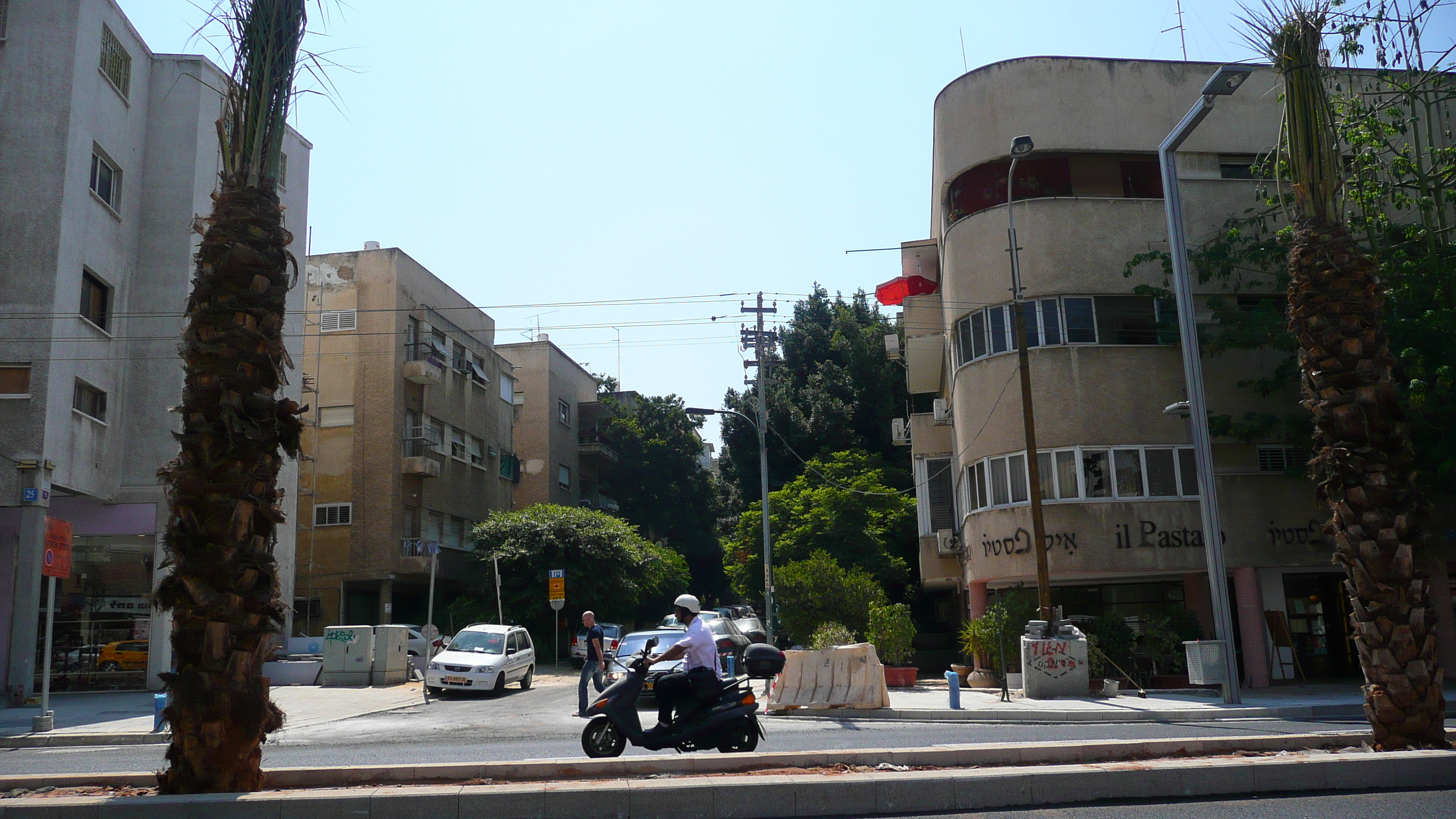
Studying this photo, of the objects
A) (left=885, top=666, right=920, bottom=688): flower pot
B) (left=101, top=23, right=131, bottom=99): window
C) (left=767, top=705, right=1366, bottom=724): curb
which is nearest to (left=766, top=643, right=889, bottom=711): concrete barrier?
(left=767, top=705, right=1366, bottom=724): curb

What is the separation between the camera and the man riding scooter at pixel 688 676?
9.21m

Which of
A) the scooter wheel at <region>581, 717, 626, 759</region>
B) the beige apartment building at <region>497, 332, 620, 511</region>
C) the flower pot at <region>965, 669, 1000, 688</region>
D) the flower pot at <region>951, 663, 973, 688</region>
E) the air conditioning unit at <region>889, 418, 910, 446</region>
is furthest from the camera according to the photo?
the beige apartment building at <region>497, 332, 620, 511</region>

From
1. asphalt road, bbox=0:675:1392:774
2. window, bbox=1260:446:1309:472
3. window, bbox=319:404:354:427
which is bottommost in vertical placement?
asphalt road, bbox=0:675:1392:774

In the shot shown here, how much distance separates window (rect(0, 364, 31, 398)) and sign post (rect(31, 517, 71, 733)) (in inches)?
116

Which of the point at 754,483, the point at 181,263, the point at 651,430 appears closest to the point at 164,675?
the point at 181,263

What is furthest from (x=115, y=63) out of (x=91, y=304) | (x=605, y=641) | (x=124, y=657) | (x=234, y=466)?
(x=234, y=466)

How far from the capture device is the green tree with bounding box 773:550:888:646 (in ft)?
85.4

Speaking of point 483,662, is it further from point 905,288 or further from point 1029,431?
point 905,288

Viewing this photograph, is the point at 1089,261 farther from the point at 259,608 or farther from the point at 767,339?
the point at 259,608

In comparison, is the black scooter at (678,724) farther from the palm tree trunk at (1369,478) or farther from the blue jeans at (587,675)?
the blue jeans at (587,675)

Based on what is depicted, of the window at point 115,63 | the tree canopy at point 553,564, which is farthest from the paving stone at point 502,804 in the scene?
the tree canopy at point 553,564

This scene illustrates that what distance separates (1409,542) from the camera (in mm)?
7992

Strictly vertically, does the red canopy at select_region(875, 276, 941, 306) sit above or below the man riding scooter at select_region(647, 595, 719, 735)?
above

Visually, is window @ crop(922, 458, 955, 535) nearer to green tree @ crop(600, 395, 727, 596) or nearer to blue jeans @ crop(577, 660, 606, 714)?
blue jeans @ crop(577, 660, 606, 714)
